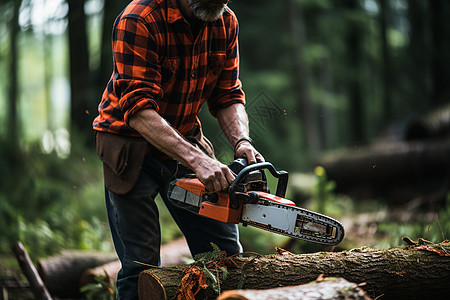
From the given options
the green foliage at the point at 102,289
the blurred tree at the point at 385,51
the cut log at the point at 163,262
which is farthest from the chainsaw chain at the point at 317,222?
the blurred tree at the point at 385,51

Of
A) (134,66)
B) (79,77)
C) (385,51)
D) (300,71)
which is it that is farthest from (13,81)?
→ (134,66)

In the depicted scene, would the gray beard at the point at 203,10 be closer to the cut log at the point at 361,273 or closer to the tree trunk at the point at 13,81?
the cut log at the point at 361,273

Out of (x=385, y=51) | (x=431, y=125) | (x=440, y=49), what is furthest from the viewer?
(x=385, y=51)

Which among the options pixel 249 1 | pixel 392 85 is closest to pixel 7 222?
pixel 249 1

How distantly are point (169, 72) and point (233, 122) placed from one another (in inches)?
23.2

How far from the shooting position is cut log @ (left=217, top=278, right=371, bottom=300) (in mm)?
1900

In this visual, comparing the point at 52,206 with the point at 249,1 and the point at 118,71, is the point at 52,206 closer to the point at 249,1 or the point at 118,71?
the point at 118,71

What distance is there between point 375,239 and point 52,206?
4.91 m

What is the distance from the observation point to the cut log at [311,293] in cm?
190

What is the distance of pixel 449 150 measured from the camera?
24.1 feet

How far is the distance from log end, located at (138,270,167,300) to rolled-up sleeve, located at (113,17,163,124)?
875 mm

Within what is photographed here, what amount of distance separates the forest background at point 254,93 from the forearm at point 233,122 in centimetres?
37

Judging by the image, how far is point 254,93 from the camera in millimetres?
4121

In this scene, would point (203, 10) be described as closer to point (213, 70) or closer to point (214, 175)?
point (213, 70)
